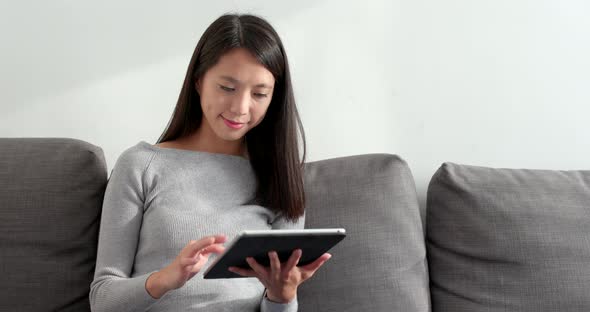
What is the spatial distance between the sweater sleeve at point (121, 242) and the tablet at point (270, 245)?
0.62 feet

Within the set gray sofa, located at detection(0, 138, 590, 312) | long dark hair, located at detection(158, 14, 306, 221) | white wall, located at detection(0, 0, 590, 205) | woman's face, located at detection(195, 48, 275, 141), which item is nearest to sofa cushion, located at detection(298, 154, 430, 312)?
gray sofa, located at detection(0, 138, 590, 312)

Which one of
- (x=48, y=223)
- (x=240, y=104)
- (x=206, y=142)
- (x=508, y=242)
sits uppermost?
(x=240, y=104)

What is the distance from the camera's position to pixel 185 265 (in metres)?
1.34

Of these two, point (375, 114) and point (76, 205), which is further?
point (375, 114)

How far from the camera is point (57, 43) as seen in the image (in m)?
1.94

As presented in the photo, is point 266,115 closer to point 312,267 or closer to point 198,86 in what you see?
point 198,86

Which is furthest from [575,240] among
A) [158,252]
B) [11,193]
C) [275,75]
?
[11,193]

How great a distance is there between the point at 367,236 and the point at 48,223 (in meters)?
0.70

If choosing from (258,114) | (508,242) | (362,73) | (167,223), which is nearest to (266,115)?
(258,114)

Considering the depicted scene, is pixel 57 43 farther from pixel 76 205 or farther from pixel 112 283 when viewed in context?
pixel 112 283

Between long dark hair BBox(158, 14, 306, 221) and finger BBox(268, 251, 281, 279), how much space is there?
0.30 meters

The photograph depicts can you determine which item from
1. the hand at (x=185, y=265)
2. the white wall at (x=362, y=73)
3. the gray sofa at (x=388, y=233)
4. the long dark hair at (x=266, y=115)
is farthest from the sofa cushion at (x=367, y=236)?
the hand at (x=185, y=265)

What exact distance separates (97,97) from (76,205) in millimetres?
363

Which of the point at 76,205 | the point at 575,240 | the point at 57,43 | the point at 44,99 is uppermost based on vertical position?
the point at 57,43
